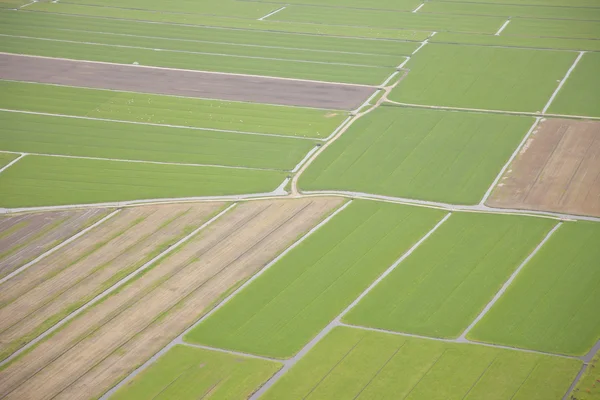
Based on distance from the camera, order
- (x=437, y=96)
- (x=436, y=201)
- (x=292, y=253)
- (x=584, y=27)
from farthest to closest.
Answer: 1. (x=584, y=27)
2. (x=437, y=96)
3. (x=436, y=201)
4. (x=292, y=253)

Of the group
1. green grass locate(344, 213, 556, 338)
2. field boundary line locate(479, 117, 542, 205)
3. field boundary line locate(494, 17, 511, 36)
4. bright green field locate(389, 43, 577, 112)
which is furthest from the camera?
field boundary line locate(494, 17, 511, 36)

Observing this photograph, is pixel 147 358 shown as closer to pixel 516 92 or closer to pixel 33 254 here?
pixel 33 254

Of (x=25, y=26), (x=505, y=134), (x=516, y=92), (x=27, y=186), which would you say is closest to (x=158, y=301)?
(x=27, y=186)

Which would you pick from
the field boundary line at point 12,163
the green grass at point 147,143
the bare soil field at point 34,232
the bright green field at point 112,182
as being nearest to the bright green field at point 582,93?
the green grass at point 147,143

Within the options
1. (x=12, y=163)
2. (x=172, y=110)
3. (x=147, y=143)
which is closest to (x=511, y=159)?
(x=147, y=143)

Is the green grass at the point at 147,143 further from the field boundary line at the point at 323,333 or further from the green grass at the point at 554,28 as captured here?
the green grass at the point at 554,28

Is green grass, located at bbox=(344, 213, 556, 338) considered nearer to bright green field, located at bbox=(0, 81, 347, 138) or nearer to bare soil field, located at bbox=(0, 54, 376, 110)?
bright green field, located at bbox=(0, 81, 347, 138)

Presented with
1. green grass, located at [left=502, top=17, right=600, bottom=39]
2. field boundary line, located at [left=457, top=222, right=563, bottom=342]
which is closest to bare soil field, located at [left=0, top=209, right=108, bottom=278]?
field boundary line, located at [left=457, top=222, right=563, bottom=342]
